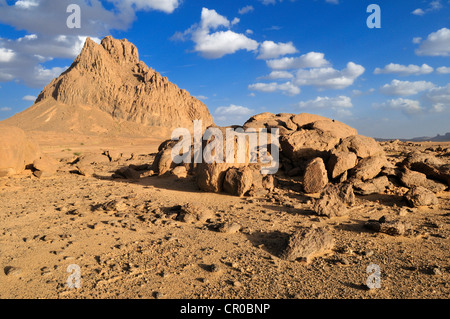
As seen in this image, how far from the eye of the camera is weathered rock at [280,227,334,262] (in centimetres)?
395

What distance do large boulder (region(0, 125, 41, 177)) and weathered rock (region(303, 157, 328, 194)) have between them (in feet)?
30.9

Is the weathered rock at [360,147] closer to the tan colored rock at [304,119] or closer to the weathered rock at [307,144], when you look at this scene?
the weathered rock at [307,144]

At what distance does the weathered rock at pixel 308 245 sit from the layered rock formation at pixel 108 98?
1768 inches

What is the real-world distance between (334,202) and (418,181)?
3.07 meters

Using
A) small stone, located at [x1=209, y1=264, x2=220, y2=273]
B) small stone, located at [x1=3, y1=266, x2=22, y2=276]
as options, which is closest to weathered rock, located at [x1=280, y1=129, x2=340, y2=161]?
small stone, located at [x1=209, y1=264, x2=220, y2=273]

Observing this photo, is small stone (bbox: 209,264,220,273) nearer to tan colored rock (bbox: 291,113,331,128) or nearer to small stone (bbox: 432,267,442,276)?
small stone (bbox: 432,267,442,276)

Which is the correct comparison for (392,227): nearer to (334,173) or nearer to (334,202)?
(334,202)

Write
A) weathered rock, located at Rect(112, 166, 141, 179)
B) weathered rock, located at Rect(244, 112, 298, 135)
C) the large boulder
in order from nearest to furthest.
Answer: the large boulder < weathered rock, located at Rect(112, 166, 141, 179) < weathered rock, located at Rect(244, 112, 298, 135)

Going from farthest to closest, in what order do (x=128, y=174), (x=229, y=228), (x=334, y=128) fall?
(x=128, y=174), (x=334, y=128), (x=229, y=228)

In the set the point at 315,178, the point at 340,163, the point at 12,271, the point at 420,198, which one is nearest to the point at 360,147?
the point at 340,163

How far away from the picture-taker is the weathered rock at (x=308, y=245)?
3.95m

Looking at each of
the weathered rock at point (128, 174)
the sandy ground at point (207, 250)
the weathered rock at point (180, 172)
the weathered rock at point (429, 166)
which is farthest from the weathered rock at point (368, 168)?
the weathered rock at point (128, 174)

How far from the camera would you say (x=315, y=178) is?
707 cm
